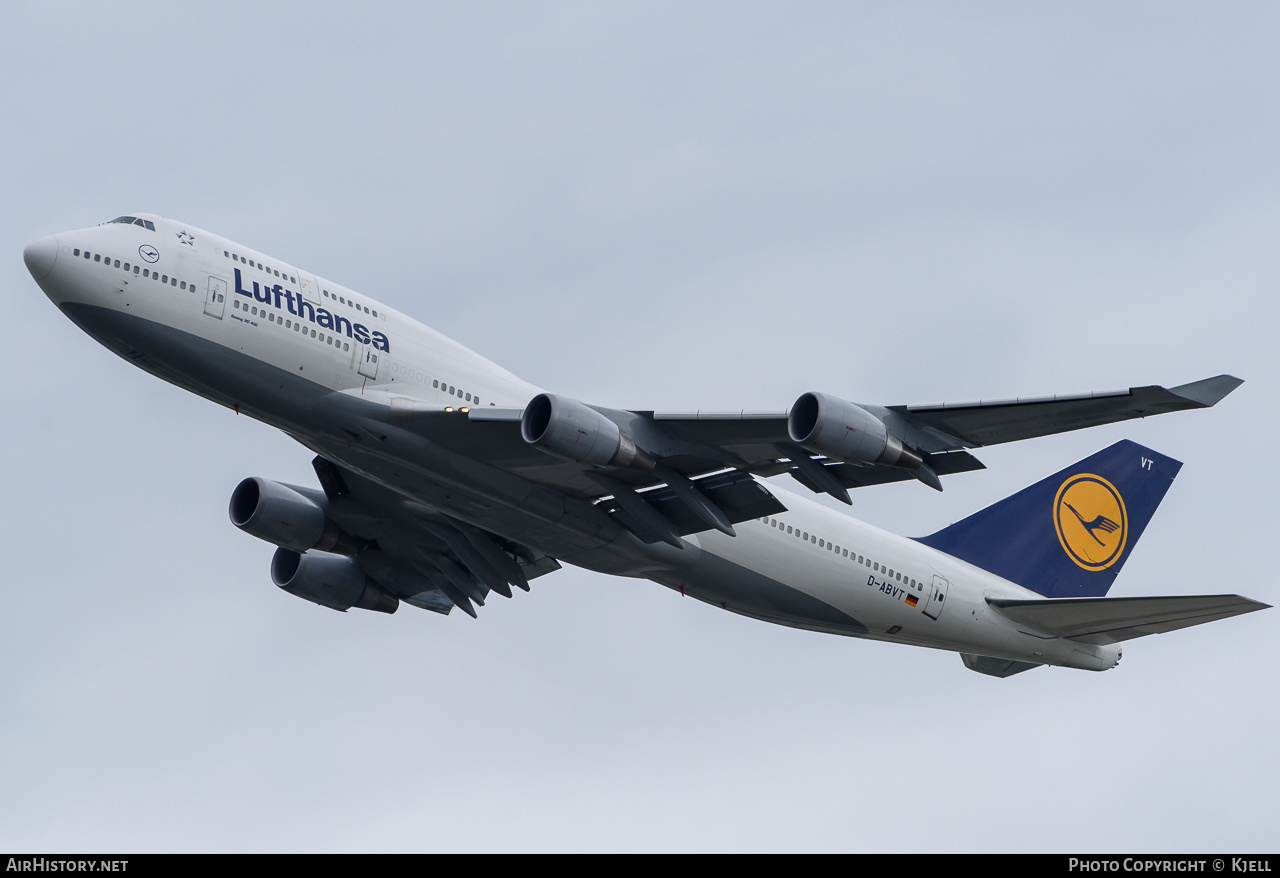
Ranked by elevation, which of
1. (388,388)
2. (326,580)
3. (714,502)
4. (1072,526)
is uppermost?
(1072,526)

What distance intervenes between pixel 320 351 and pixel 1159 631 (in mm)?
19671

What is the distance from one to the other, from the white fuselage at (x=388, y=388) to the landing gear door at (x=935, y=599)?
1.3 inches

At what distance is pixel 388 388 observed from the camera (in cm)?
2566

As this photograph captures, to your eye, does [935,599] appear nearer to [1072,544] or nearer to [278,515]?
[1072,544]

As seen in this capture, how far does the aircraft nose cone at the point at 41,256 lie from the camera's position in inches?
946

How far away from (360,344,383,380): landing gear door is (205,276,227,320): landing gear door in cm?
265

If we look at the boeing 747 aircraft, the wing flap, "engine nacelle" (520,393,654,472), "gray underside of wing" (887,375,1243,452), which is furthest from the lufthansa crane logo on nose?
"engine nacelle" (520,393,654,472)

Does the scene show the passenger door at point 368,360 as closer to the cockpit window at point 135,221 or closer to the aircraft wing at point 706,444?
the aircraft wing at point 706,444

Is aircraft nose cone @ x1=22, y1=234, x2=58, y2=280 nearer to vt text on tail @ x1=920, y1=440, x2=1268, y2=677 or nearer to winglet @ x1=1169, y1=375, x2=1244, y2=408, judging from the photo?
winglet @ x1=1169, y1=375, x2=1244, y2=408

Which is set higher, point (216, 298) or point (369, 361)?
point (216, 298)

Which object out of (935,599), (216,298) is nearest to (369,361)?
(216,298)

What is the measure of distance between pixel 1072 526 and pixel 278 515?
67.1ft

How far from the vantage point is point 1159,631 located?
3066 centimetres
